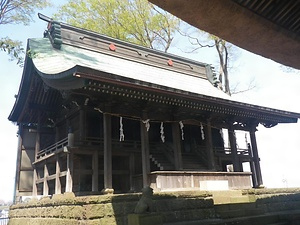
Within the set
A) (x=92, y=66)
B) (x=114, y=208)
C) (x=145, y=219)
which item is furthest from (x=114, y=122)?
(x=145, y=219)

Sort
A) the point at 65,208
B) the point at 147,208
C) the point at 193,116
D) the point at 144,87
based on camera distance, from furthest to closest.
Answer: the point at 193,116
the point at 144,87
the point at 65,208
the point at 147,208

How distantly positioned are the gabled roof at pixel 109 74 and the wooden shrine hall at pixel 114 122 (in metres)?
0.05

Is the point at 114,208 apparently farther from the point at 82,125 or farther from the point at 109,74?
the point at 82,125

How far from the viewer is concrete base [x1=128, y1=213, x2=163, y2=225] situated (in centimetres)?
683

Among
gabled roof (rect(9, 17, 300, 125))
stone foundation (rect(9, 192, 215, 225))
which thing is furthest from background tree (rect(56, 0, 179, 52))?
stone foundation (rect(9, 192, 215, 225))

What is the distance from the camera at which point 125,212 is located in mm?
8422

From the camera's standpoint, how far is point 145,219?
22.6 feet

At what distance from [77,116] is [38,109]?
3222 mm

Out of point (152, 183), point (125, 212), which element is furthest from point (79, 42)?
point (125, 212)

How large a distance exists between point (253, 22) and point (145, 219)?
5.56m

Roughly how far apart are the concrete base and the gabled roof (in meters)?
4.39

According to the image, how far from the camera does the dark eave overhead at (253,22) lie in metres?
2.53

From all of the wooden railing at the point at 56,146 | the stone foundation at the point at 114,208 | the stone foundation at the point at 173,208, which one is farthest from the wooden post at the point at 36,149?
the stone foundation at the point at 114,208

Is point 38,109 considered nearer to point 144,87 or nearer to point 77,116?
point 77,116
